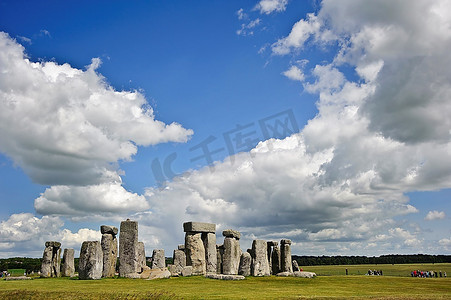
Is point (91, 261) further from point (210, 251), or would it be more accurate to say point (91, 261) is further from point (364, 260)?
point (364, 260)

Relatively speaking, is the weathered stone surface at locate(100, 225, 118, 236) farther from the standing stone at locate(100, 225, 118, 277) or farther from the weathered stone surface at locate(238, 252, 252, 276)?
the weathered stone surface at locate(238, 252, 252, 276)

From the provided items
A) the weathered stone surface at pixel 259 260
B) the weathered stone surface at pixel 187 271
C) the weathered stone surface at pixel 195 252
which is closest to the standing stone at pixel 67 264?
the weathered stone surface at pixel 195 252

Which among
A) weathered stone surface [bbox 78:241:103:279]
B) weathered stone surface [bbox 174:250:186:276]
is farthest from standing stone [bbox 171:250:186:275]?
weathered stone surface [bbox 78:241:103:279]

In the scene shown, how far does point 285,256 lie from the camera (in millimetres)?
34031

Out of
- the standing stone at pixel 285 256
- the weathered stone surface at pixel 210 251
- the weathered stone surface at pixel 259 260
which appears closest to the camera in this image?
the weathered stone surface at pixel 259 260

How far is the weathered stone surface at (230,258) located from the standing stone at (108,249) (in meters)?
8.08

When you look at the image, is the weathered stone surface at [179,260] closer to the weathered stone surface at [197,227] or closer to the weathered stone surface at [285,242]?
the weathered stone surface at [197,227]

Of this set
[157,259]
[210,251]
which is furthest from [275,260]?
[157,259]

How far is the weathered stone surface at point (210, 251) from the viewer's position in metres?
31.2

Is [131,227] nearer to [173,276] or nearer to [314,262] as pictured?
[173,276]

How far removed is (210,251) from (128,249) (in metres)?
7.05

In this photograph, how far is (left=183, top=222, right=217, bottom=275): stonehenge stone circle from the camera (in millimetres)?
30266

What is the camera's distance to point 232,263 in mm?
29938

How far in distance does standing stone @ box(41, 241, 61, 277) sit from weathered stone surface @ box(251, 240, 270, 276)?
15700mm
